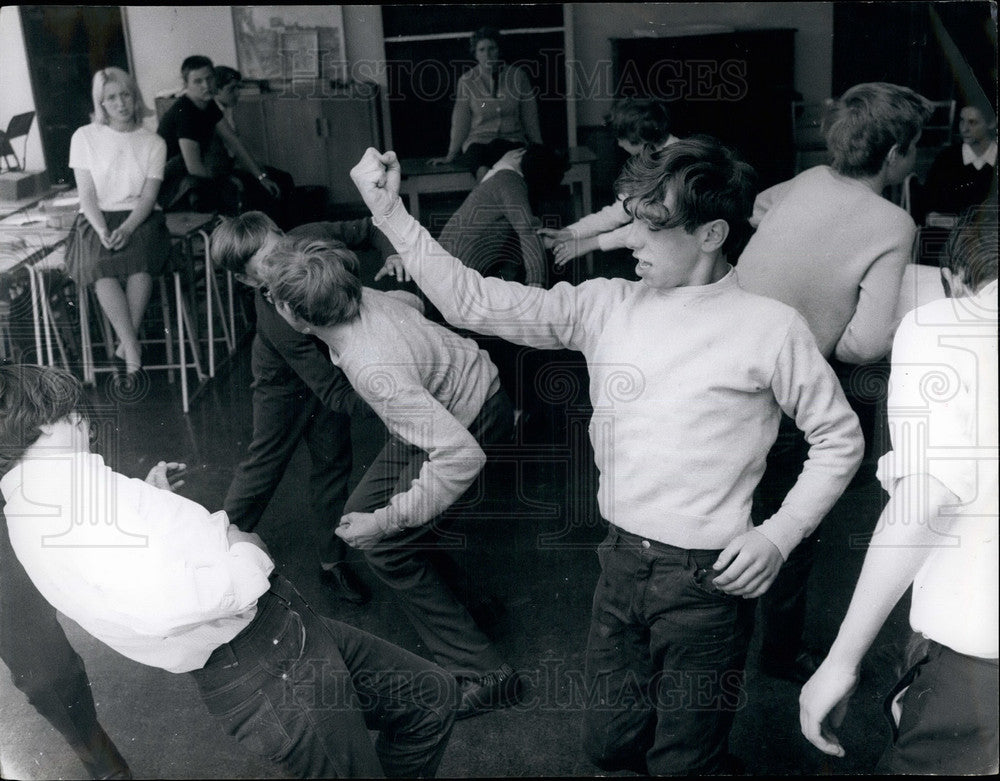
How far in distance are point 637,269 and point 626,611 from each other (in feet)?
2.26

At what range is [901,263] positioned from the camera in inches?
81.2

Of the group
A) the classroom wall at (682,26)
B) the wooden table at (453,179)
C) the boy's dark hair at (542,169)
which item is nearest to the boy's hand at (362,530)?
the wooden table at (453,179)

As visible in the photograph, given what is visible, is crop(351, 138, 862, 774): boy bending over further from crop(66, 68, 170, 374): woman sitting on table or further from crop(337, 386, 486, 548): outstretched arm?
crop(66, 68, 170, 374): woman sitting on table

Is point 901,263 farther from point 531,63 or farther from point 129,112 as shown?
point 129,112

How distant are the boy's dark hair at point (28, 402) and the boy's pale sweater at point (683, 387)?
75cm

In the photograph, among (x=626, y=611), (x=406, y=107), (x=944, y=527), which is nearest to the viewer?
(x=944, y=527)

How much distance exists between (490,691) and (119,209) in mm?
1348

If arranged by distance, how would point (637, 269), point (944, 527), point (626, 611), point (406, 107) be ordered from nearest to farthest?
point (944, 527)
point (637, 269)
point (626, 611)
point (406, 107)

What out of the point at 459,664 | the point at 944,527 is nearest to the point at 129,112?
the point at 459,664

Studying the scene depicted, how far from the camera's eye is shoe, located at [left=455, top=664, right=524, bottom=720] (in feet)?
7.09

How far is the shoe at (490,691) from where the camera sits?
85.0 inches

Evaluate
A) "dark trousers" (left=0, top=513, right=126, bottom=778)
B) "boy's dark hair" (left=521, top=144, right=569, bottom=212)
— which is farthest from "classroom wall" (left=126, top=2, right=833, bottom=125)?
"dark trousers" (left=0, top=513, right=126, bottom=778)

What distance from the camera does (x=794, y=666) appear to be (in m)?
2.19

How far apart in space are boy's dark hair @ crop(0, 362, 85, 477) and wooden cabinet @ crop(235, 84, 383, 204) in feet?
2.11
